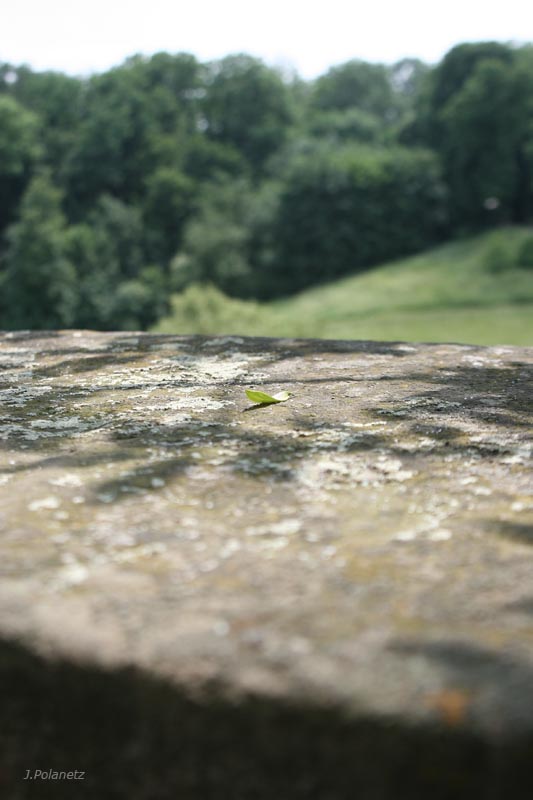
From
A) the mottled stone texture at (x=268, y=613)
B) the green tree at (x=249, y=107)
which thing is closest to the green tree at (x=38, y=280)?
the green tree at (x=249, y=107)

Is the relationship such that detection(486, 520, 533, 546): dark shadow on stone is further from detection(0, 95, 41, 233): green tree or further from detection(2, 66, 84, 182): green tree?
detection(2, 66, 84, 182): green tree

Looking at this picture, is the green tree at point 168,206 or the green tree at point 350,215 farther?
the green tree at point 168,206

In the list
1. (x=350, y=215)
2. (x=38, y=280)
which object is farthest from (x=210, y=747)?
(x=350, y=215)

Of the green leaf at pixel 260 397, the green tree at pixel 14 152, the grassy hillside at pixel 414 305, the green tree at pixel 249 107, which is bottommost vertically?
the grassy hillside at pixel 414 305

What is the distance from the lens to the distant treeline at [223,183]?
2416 inches

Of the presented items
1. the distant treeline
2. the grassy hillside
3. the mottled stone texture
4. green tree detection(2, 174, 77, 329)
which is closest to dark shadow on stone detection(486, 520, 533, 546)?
the mottled stone texture

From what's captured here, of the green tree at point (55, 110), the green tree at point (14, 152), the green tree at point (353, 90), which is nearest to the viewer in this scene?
the green tree at point (14, 152)

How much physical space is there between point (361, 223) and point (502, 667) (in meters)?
66.0

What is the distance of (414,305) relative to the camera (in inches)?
1779

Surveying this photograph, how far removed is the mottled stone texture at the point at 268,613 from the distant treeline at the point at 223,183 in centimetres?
5727

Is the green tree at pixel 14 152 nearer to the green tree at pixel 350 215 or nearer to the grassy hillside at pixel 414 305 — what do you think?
the green tree at pixel 350 215

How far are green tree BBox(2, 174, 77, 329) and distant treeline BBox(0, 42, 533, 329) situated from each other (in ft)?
0.47

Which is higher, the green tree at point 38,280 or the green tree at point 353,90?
the green tree at point 353,90

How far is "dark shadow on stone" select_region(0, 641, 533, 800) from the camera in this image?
0.83 meters
